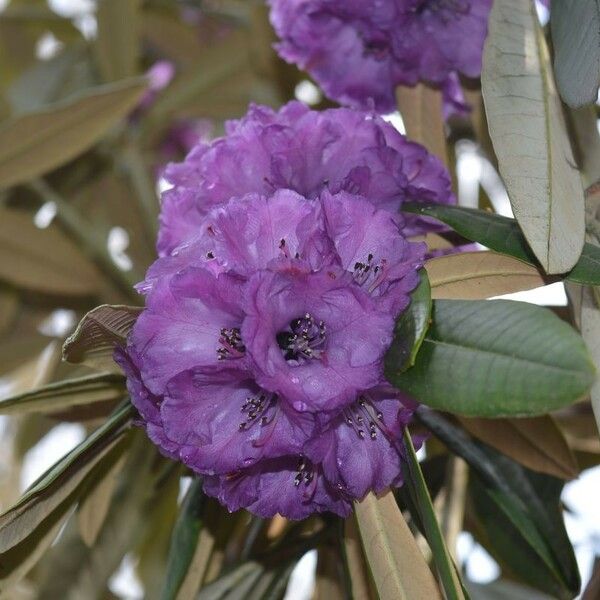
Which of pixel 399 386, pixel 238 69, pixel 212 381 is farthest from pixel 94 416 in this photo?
pixel 238 69

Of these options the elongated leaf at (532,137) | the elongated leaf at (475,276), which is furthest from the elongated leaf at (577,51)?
the elongated leaf at (475,276)

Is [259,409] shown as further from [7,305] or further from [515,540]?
[7,305]

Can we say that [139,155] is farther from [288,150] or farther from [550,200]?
[550,200]

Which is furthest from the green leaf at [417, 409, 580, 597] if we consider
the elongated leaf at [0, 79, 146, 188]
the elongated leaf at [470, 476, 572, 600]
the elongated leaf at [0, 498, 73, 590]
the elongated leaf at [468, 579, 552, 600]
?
the elongated leaf at [0, 79, 146, 188]

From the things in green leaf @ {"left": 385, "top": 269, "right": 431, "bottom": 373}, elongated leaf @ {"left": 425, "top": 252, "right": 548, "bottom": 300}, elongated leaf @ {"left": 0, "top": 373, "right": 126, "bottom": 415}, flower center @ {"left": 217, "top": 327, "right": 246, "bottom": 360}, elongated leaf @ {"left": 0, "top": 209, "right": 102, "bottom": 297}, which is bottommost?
elongated leaf @ {"left": 0, "top": 209, "right": 102, "bottom": 297}

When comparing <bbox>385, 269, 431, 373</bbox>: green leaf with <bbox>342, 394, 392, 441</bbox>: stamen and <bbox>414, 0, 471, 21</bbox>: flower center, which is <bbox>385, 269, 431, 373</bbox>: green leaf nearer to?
<bbox>342, 394, 392, 441</bbox>: stamen

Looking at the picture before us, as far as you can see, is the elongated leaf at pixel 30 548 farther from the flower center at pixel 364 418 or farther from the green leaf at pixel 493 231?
the green leaf at pixel 493 231

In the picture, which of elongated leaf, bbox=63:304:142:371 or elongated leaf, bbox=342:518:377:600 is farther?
elongated leaf, bbox=342:518:377:600
